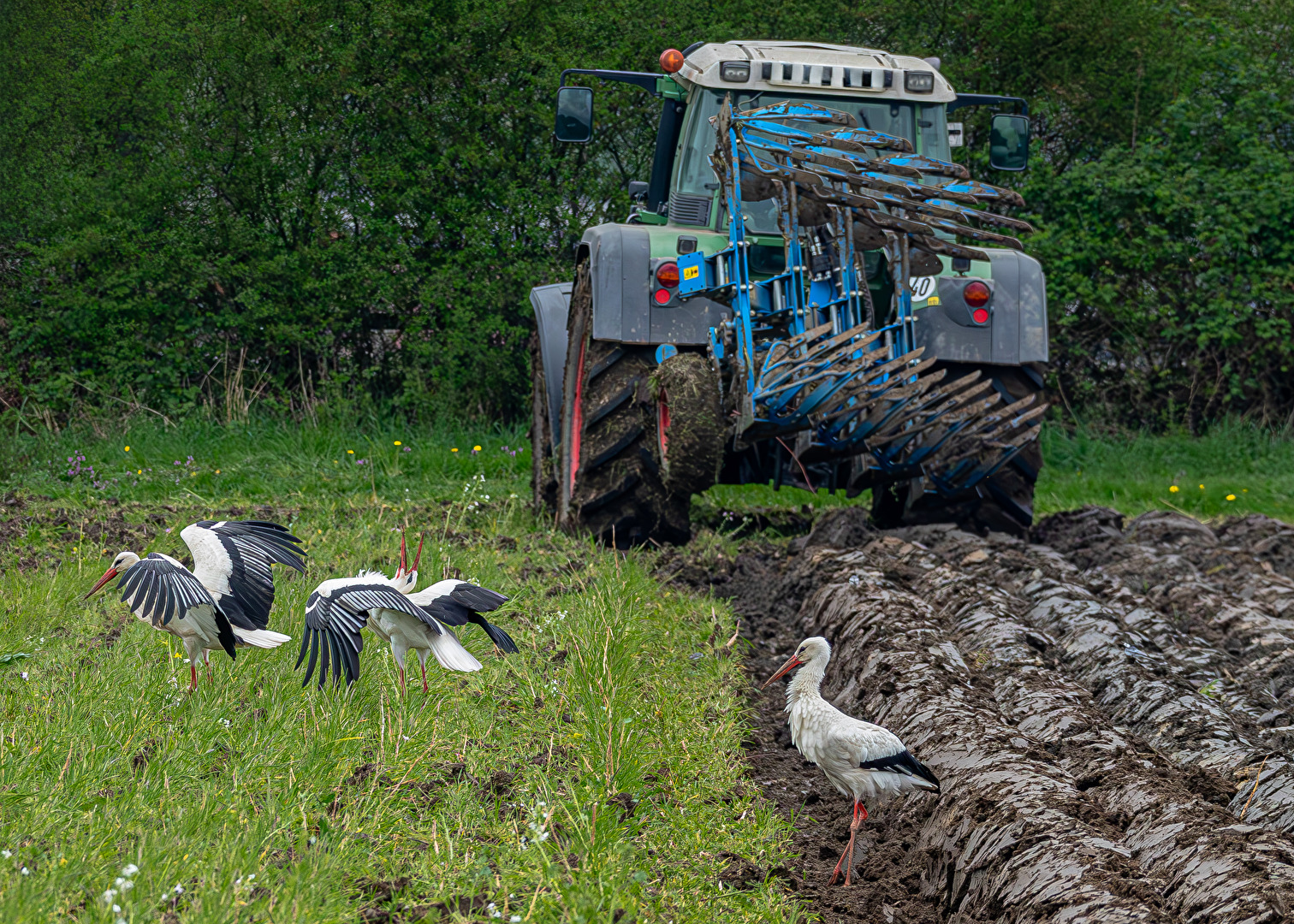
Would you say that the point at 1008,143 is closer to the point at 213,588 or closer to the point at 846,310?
the point at 846,310

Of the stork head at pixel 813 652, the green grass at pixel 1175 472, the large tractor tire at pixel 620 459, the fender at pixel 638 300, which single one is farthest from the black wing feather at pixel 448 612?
the green grass at pixel 1175 472

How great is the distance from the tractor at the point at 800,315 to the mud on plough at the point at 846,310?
0.01 metres

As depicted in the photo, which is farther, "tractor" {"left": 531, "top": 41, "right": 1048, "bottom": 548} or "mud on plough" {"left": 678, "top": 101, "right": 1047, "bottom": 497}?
"tractor" {"left": 531, "top": 41, "right": 1048, "bottom": 548}

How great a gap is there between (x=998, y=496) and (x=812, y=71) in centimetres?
241

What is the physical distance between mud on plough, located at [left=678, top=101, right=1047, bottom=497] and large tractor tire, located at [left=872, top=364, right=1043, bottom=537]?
1.59 ft

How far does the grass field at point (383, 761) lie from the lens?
2.62 m

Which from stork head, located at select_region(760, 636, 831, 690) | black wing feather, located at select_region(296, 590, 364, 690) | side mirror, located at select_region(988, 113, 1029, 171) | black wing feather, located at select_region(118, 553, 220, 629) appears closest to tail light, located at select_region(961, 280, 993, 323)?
side mirror, located at select_region(988, 113, 1029, 171)

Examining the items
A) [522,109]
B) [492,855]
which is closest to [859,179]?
[492,855]

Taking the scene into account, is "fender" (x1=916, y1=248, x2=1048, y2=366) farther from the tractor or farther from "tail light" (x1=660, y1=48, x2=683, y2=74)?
"tail light" (x1=660, y1=48, x2=683, y2=74)

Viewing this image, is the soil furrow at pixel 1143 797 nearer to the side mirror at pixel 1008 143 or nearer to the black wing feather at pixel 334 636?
the black wing feather at pixel 334 636

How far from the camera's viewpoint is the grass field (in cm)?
262

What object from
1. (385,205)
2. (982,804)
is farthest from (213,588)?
(385,205)

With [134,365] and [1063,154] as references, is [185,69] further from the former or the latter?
[1063,154]

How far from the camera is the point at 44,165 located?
10.9 m
